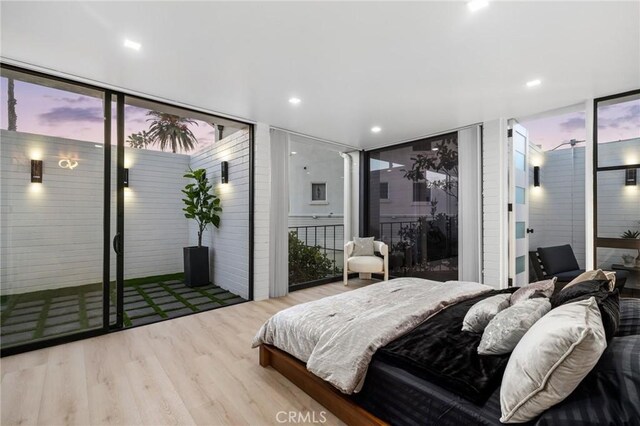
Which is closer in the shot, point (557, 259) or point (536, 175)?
point (557, 259)

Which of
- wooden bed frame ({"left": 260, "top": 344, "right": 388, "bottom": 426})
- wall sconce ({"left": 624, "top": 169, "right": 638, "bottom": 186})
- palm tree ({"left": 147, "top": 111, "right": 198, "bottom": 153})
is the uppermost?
palm tree ({"left": 147, "top": 111, "right": 198, "bottom": 153})

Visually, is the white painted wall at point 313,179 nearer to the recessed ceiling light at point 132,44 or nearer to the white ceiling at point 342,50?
the white ceiling at point 342,50

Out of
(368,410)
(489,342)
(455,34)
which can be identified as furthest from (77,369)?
(455,34)

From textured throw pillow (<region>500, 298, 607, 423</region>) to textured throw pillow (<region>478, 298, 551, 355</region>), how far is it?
249 millimetres

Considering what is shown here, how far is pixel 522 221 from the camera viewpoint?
420 centimetres

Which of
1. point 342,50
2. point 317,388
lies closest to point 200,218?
point 342,50

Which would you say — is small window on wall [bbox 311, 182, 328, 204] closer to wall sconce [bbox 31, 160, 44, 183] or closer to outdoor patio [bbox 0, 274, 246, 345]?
outdoor patio [bbox 0, 274, 246, 345]

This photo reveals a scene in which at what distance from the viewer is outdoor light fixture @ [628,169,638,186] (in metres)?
3.05

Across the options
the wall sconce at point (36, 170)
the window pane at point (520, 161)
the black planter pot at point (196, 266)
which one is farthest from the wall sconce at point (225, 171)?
the window pane at point (520, 161)

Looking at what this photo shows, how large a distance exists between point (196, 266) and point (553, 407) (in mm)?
4840

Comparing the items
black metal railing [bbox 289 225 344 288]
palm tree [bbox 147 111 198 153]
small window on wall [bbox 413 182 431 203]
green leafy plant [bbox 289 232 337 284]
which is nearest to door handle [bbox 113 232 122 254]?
black metal railing [bbox 289 225 344 288]

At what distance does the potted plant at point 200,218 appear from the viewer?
4.88 m

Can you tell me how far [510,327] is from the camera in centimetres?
144

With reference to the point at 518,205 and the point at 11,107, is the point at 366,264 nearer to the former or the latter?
the point at 518,205
